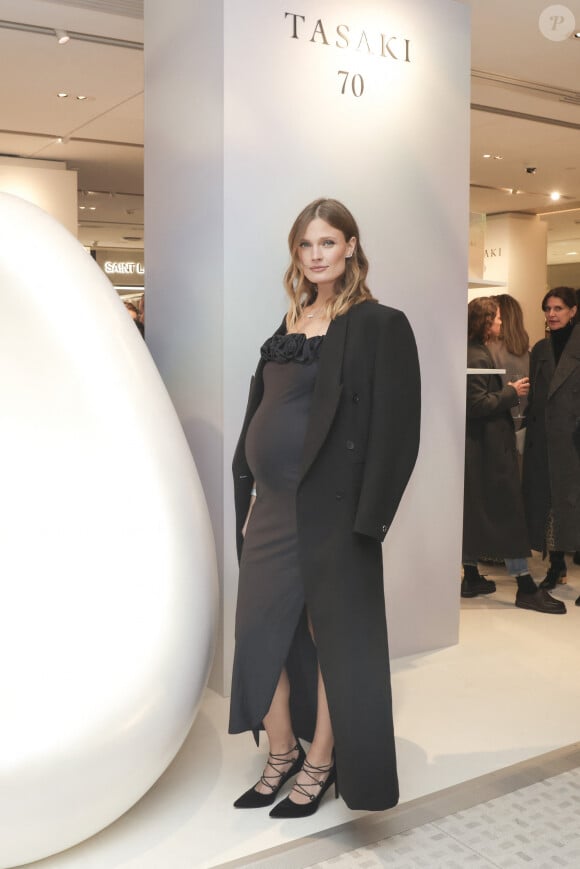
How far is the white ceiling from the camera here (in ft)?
15.1

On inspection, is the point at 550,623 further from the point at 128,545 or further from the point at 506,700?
the point at 128,545

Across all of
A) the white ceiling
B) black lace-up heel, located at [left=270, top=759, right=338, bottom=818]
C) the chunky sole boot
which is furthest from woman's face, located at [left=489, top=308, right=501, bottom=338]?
black lace-up heel, located at [left=270, top=759, right=338, bottom=818]

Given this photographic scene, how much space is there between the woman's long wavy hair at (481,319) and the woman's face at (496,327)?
0.01 metres

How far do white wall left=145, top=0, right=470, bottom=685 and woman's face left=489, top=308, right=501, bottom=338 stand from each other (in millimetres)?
891

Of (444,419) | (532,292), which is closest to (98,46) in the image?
(444,419)

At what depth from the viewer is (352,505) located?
7.58 feet

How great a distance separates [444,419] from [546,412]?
42.2 inches

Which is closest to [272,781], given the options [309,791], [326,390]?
[309,791]

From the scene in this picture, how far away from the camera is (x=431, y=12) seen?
366cm

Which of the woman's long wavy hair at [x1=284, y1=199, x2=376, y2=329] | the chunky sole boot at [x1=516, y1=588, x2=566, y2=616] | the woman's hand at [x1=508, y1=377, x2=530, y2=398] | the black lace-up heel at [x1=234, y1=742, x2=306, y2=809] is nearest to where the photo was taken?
the woman's long wavy hair at [x1=284, y1=199, x2=376, y2=329]

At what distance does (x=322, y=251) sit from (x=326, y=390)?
1.18ft

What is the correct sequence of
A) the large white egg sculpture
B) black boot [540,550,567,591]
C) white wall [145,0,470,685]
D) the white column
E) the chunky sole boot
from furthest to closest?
1. the white column
2. black boot [540,550,567,591]
3. the chunky sole boot
4. white wall [145,0,470,685]
5. the large white egg sculpture

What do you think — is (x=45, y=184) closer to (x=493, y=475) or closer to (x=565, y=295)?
(x=565, y=295)

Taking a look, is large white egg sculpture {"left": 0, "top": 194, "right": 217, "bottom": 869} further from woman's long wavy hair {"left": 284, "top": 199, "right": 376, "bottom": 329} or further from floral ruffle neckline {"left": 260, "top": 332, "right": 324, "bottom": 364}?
woman's long wavy hair {"left": 284, "top": 199, "right": 376, "bottom": 329}
